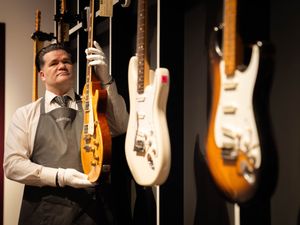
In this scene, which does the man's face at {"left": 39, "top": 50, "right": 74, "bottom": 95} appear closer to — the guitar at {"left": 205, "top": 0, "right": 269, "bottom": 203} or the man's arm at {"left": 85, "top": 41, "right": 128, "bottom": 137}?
the man's arm at {"left": 85, "top": 41, "right": 128, "bottom": 137}

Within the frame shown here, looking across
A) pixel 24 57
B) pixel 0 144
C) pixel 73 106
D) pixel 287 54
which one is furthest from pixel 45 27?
pixel 287 54

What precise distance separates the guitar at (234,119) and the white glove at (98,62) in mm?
721

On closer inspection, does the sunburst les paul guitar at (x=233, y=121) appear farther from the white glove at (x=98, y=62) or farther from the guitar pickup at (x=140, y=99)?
the white glove at (x=98, y=62)

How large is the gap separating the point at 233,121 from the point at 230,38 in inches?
8.3

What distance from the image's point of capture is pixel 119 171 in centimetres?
219

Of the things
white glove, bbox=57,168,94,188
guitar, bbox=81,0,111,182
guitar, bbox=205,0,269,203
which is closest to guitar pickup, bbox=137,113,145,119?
guitar, bbox=81,0,111,182

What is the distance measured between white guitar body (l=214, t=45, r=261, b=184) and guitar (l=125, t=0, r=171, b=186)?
27 cm

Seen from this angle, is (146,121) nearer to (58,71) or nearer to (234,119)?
(234,119)

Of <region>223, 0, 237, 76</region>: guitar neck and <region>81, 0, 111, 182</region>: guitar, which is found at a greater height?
<region>223, 0, 237, 76</region>: guitar neck

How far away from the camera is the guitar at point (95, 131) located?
5.41 ft

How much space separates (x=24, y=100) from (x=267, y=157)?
257 centimetres

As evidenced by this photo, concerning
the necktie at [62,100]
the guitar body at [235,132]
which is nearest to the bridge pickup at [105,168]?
the necktie at [62,100]

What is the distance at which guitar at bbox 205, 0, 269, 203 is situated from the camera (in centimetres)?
99

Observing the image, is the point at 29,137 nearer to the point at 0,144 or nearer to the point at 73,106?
the point at 73,106
